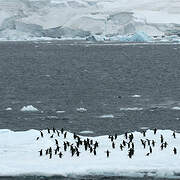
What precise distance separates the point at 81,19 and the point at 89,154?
276 feet

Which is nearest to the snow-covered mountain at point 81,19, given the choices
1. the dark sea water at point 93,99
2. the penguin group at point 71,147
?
the dark sea water at point 93,99

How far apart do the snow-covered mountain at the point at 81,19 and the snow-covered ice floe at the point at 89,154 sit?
78.9 metres

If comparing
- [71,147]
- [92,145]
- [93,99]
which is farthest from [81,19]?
[71,147]

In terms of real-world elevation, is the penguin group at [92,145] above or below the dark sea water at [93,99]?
below

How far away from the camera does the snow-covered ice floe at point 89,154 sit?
13352 mm

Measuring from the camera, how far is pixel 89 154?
48.6 feet

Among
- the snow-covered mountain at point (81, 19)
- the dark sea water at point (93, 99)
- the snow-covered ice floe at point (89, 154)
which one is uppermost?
the snow-covered mountain at point (81, 19)

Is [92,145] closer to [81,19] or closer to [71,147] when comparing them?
[71,147]

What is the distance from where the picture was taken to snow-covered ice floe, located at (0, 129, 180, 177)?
13.4 meters

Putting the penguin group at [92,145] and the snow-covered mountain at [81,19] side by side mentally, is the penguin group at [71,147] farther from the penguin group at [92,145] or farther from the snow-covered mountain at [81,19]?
the snow-covered mountain at [81,19]

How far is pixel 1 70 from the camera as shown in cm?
5688

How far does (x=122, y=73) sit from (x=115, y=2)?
68717 millimetres

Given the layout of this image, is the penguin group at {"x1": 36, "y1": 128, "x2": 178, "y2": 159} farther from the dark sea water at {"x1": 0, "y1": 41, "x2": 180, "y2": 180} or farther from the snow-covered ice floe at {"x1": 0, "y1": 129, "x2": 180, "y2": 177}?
the dark sea water at {"x1": 0, "y1": 41, "x2": 180, "y2": 180}

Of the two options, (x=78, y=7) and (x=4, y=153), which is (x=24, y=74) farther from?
(x=78, y=7)
